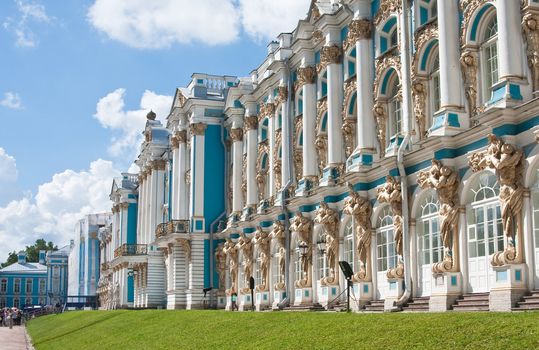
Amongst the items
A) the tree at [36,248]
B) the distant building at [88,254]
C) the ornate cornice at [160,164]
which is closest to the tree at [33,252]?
the tree at [36,248]

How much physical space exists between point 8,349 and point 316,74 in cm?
1518

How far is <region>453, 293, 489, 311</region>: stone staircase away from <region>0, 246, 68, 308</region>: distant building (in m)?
106

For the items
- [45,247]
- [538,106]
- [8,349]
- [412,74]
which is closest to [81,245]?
[45,247]

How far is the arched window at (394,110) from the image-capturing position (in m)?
24.7

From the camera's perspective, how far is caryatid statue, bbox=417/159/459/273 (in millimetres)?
20141

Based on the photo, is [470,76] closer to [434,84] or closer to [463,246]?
[434,84]

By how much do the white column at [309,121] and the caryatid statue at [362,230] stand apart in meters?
5.01

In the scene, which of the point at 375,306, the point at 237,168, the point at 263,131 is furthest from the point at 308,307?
the point at 237,168

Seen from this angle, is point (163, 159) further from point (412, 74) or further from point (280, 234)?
point (412, 74)

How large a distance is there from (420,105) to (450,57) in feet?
7.17

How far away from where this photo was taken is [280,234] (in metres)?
31.9

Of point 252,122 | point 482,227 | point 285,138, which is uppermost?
point 252,122

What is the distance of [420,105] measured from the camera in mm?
22641

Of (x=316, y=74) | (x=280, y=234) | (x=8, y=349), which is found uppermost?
(x=316, y=74)
